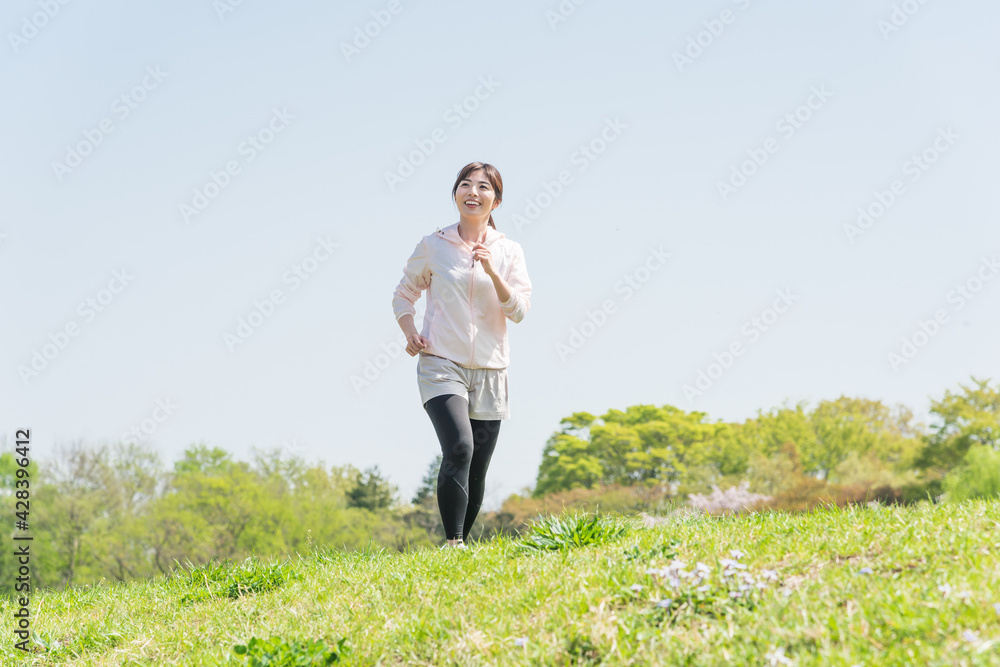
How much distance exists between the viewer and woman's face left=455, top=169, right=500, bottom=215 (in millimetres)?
5895

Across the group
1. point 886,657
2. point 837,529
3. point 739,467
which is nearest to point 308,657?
point 886,657

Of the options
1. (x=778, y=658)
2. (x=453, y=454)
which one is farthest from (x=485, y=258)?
(x=778, y=658)

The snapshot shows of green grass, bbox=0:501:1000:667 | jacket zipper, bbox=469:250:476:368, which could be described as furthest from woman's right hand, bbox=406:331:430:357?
green grass, bbox=0:501:1000:667

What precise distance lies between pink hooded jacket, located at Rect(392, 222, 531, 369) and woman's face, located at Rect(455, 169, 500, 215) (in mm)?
199

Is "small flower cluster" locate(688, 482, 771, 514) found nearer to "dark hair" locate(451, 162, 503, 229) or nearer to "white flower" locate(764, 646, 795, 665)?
"dark hair" locate(451, 162, 503, 229)

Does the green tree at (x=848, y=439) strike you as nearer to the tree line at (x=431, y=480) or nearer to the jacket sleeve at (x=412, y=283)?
the tree line at (x=431, y=480)

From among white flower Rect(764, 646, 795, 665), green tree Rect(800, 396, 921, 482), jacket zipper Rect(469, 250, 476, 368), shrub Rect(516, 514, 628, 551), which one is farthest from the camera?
green tree Rect(800, 396, 921, 482)

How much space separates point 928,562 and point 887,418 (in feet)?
143

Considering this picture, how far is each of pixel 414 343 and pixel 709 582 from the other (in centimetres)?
308

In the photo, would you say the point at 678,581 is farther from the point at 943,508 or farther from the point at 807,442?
the point at 807,442

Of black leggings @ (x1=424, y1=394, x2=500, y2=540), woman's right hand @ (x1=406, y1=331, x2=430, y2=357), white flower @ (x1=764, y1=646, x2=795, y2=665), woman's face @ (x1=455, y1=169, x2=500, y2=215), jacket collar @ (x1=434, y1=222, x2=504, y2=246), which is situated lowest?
white flower @ (x1=764, y1=646, x2=795, y2=665)

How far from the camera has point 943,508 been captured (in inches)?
159

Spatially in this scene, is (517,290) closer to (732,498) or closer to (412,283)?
(412,283)

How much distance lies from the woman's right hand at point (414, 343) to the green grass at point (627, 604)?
146 centimetres
